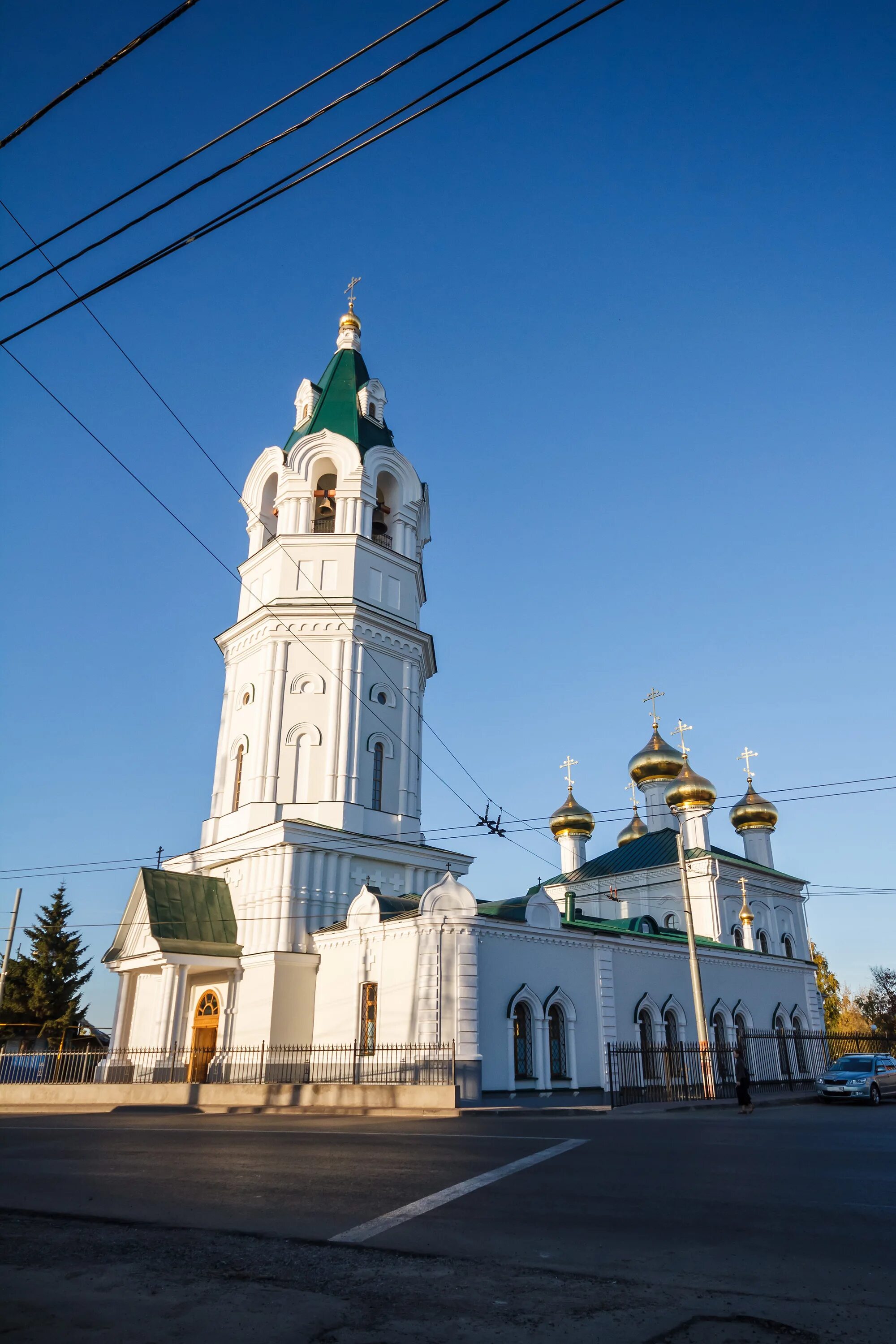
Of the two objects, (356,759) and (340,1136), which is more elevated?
(356,759)

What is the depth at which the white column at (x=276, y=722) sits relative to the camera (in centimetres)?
2533

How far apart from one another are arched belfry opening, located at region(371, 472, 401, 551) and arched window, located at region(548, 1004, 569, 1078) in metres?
14.5

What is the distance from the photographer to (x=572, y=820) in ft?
141

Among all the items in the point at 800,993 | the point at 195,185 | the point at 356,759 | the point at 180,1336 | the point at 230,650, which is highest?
the point at 230,650

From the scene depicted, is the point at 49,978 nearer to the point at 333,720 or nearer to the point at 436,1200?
the point at 333,720

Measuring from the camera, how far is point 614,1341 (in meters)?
4.15

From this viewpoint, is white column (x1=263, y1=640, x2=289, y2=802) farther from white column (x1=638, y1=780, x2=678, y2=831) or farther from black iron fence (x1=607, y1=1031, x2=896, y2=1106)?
white column (x1=638, y1=780, x2=678, y2=831)

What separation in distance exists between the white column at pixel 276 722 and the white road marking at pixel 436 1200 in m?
16.0

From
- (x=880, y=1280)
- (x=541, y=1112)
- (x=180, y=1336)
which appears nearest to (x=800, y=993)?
(x=541, y=1112)

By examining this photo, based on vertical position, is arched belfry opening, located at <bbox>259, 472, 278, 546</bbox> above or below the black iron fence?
above

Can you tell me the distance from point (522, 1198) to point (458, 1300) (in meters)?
3.00

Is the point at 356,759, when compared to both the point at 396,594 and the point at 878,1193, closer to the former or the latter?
the point at 396,594

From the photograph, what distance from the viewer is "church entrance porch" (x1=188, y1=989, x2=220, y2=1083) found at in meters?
23.3

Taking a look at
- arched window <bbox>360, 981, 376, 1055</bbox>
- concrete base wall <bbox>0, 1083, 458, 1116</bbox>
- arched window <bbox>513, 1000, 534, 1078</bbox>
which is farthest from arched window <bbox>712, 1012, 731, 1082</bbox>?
concrete base wall <bbox>0, 1083, 458, 1116</bbox>
